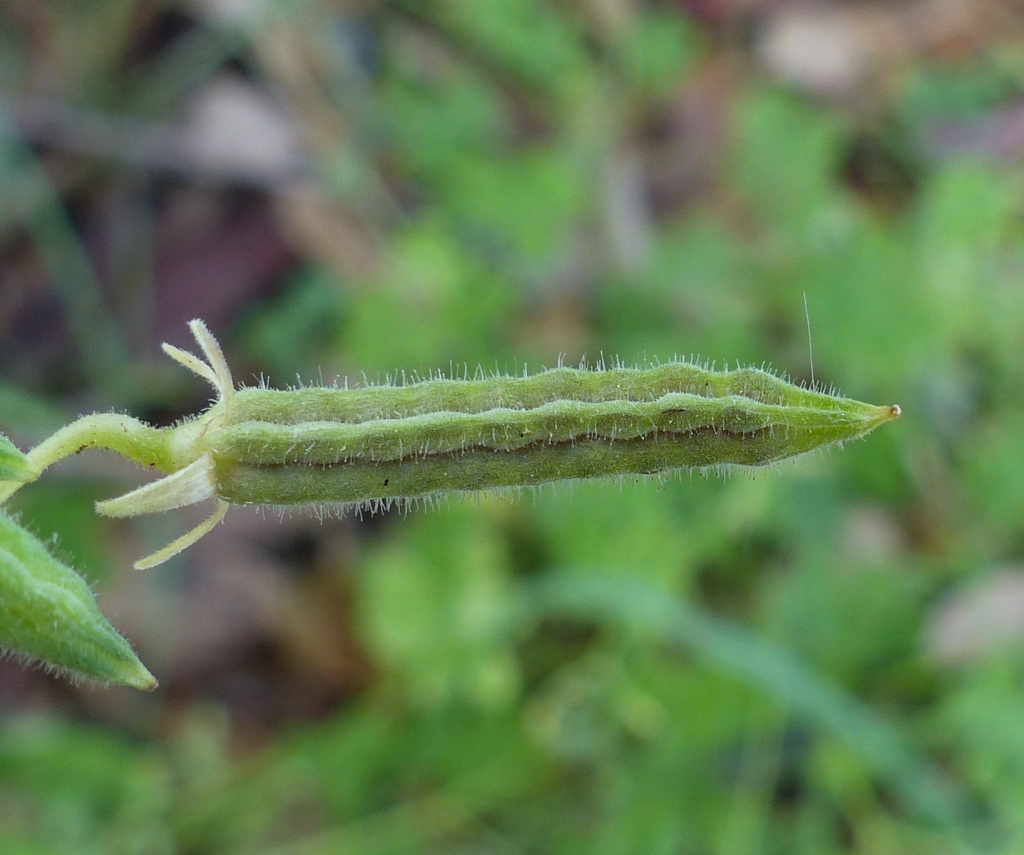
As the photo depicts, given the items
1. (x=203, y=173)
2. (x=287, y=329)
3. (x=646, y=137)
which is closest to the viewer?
(x=287, y=329)

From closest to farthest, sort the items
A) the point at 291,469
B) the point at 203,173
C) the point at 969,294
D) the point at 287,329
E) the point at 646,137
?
the point at 291,469, the point at 969,294, the point at 287,329, the point at 203,173, the point at 646,137

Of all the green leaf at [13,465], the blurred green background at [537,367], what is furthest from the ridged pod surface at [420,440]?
the blurred green background at [537,367]

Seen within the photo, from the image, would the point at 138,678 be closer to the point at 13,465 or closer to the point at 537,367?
the point at 13,465

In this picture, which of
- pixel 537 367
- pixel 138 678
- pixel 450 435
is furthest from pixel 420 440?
pixel 537 367

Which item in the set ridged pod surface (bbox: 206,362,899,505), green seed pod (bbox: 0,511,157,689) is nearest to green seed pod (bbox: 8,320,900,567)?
ridged pod surface (bbox: 206,362,899,505)

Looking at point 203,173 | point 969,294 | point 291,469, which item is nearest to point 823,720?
point 969,294

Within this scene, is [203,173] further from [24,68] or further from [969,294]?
[969,294]
